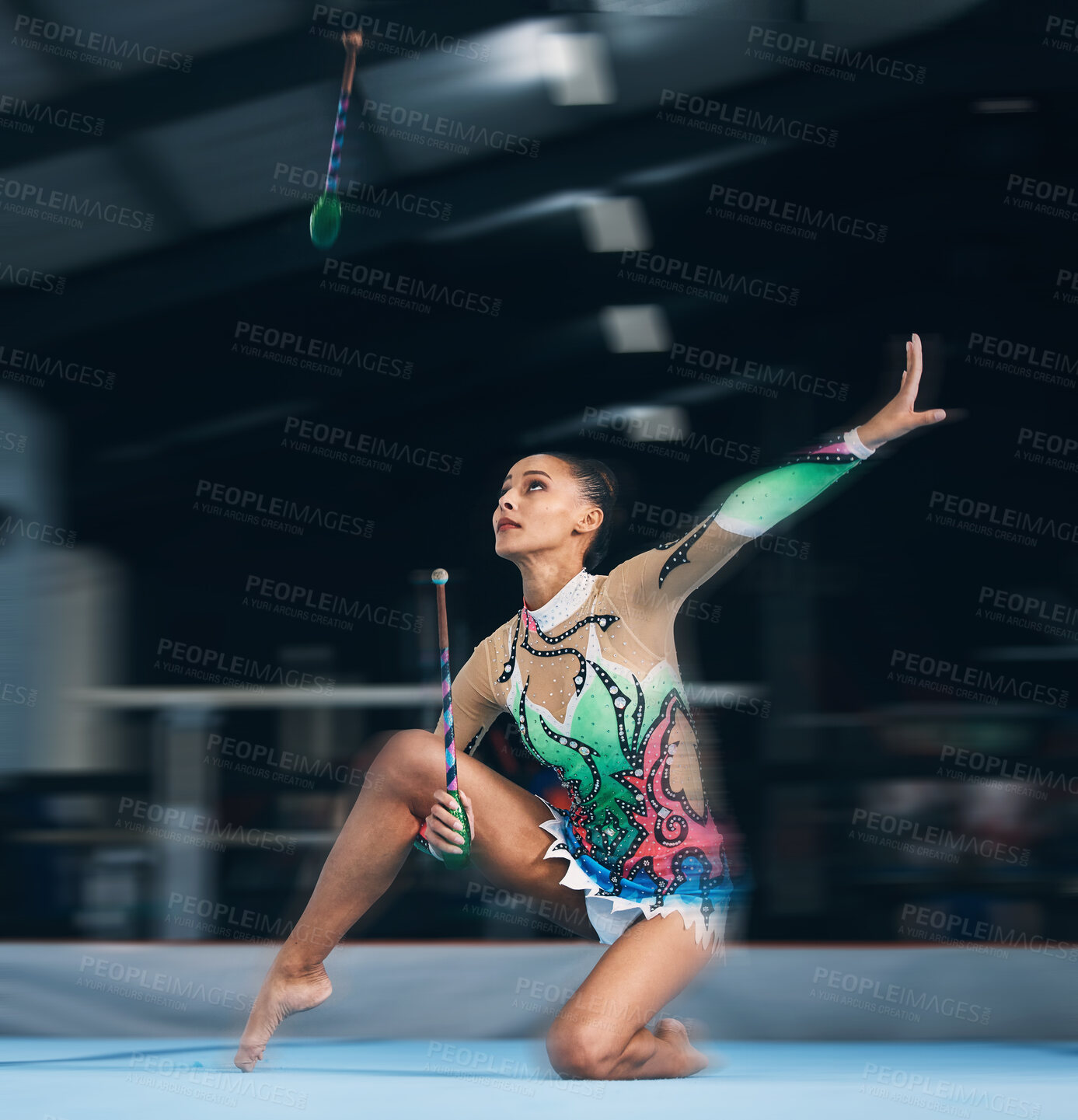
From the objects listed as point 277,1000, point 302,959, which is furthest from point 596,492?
point 277,1000

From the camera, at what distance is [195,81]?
12.8 feet

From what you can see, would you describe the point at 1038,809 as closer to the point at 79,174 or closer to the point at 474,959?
the point at 474,959

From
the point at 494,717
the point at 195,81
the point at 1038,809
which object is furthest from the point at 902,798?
the point at 195,81

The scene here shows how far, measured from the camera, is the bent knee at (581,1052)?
8.89 ft

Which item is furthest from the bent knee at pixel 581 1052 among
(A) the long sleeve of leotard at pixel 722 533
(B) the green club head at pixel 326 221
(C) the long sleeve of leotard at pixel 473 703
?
(B) the green club head at pixel 326 221

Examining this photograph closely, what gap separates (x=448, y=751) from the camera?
2.91 metres

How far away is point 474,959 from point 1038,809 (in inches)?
67.9

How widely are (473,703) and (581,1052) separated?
0.81 metres

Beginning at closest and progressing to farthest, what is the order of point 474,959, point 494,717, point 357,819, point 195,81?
point 357,819, point 494,717, point 474,959, point 195,81

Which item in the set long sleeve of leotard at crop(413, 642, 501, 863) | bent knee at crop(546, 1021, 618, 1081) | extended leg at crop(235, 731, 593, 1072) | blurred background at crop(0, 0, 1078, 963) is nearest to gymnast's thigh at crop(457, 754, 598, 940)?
extended leg at crop(235, 731, 593, 1072)

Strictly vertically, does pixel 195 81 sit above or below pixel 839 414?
above

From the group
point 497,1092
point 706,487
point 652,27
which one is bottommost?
point 497,1092

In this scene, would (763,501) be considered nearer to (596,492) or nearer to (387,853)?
(596,492)

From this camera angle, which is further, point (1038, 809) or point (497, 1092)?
point (1038, 809)
